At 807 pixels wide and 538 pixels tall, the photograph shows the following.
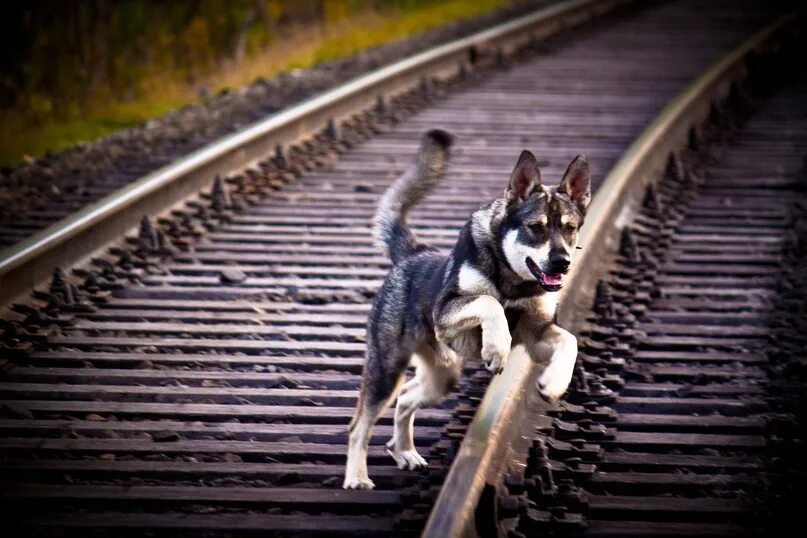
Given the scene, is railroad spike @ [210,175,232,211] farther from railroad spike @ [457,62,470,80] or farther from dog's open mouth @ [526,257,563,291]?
railroad spike @ [457,62,470,80]

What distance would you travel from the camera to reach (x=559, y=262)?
492 cm

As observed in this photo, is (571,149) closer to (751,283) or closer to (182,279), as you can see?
(751,283)

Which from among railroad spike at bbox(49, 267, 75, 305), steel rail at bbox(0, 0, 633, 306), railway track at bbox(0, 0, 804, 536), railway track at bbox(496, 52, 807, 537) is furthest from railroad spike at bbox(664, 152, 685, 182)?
railroad spike at bbox(49, 267, 75, 305)

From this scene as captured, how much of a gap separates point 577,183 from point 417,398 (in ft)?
3.63

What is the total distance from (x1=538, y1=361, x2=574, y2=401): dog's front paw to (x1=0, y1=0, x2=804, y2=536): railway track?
1.47ft

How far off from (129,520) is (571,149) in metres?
6.41

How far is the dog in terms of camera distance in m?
4.90

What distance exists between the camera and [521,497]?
454 cm

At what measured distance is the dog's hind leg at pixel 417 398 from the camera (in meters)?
5.00

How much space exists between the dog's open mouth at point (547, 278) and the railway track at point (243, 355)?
709mm

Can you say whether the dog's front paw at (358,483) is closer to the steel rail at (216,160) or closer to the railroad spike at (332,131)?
the steel rail at (216,160)

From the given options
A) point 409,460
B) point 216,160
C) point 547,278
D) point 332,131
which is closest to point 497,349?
point 547,278

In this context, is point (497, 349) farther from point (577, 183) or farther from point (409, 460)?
point (577, 183)

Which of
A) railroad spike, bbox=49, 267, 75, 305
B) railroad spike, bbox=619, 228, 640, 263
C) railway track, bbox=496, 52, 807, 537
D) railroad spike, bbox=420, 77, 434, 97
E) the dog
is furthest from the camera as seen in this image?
railroad spike, bbox=420, 77, 434, 97
